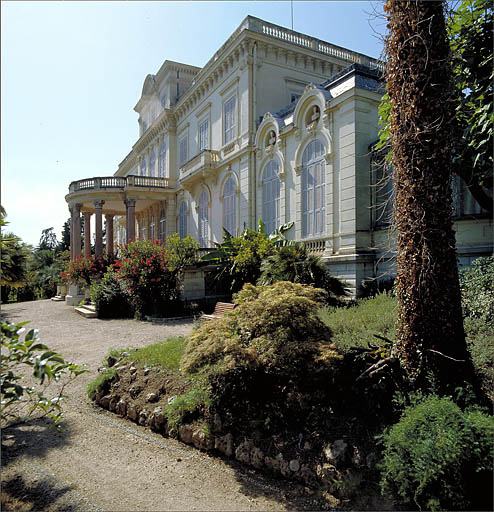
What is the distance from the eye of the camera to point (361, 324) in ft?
19.2

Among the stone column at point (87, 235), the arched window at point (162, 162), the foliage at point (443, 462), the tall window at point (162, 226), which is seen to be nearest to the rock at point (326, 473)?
the foliage at point (443, 462)

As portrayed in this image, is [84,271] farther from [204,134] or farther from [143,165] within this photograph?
[143,165]

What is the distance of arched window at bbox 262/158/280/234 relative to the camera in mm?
14453

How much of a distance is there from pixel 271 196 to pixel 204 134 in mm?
7520

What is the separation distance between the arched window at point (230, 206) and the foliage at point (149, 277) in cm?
519

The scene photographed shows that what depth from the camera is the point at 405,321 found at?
3793mm

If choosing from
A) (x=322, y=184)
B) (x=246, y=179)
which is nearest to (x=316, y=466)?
(x=322, y=184)

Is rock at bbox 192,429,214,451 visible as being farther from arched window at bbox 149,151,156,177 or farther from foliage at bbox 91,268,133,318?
arched window at bbox 149,151,156,177

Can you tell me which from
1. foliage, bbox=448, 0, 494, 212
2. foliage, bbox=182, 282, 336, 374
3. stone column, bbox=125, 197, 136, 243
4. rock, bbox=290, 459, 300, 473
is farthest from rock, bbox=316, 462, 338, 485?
stone column, bbox=125, 197, 136, 243

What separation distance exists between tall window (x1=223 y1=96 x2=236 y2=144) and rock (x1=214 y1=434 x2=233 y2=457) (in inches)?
603

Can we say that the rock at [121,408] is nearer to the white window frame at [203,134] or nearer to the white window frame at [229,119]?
the white window frame at [229,119]

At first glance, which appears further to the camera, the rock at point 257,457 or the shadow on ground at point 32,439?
the shadow on ground at point 32,439

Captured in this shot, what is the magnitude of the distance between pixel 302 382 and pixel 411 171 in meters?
2.39

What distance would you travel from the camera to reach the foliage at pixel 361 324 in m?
4.79
